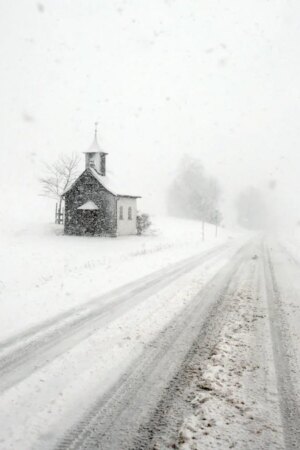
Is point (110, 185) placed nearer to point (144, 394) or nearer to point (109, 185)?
point (109, 185)

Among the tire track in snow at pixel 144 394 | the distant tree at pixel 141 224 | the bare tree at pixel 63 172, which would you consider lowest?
the tire track in snow at pixel 144 394

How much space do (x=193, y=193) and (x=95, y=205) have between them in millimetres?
48230

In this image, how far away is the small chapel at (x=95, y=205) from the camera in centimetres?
3872

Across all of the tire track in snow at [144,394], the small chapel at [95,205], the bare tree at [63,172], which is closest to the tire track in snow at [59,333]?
the tire track in snow at [144,394]

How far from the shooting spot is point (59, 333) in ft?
24.9

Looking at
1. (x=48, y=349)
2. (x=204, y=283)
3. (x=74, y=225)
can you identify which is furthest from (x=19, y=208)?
(x=48, y=349)

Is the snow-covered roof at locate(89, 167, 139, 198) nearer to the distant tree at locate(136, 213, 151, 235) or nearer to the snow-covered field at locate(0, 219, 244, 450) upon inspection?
the distant tree at locate(136, 213, 151, 235)

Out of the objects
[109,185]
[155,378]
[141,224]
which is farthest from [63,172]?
[155,378]

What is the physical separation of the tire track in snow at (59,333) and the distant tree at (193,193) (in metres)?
72.7

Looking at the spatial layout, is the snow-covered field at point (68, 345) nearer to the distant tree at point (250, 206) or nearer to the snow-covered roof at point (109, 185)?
the snow-covered roof at point (109, 185)

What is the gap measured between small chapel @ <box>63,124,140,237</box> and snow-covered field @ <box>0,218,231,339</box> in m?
2.45

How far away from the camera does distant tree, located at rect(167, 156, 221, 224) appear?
8412cm

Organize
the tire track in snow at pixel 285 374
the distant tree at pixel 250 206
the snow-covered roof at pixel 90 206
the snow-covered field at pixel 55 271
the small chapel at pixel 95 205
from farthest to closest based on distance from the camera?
the distant tree at pixel 250 206
the small chapel at pixel 95 205
the snow-covered roof at pixel 90 206
the snow-covered field at pixel 55 271
the tire track in snow at pixel 285 374

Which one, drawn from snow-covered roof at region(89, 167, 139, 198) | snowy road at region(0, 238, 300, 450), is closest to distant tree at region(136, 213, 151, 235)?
snow-covered roof at region(89, 167, 139, 198)
